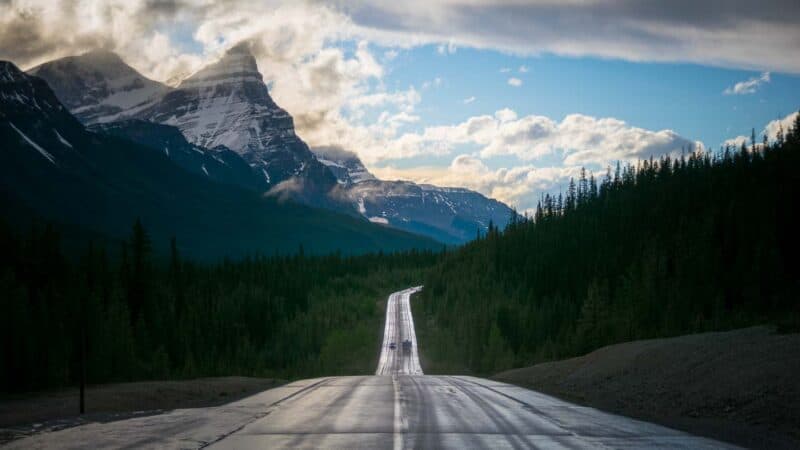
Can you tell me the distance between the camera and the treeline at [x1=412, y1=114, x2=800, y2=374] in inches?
3846

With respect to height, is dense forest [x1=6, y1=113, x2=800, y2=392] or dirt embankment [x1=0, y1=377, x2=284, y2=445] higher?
dense forest [x1=6, y1=113, x2=800, y2=392]

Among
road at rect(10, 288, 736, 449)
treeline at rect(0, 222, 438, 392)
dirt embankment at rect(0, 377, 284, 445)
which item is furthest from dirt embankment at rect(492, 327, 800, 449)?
treeline at rect(0, 222, 438, 392)

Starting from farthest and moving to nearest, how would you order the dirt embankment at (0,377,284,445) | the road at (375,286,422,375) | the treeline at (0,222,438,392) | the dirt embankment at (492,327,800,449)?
the road at (375,286,422,375) < the treeline at (0,222,438,392) < the dirt embankment at (0,377,284,445) < the dirt embankment at (492,327,800,449)

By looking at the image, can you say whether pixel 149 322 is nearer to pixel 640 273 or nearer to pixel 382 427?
pixel 640 273

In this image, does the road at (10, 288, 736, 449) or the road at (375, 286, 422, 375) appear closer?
the road at (10, 288, 736, 449)

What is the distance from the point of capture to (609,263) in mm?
145000

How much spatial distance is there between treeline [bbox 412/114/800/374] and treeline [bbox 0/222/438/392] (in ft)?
64.9

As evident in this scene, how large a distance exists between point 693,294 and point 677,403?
79.1 m

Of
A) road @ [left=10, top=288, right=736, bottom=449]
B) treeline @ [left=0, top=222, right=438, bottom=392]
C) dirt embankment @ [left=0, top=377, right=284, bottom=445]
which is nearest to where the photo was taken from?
road @ [left=10, top=288, right=736, bottom=449]

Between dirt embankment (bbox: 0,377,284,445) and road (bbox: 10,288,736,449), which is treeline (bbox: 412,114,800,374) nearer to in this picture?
road (bbox: 10,288,736,449)

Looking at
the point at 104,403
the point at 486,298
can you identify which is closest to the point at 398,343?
the point at 486,298

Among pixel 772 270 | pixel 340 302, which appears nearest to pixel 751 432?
pixel 772 270

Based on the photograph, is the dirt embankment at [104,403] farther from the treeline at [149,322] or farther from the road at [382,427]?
the treeline at [149,322]

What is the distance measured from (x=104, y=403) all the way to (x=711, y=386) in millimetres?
27109
